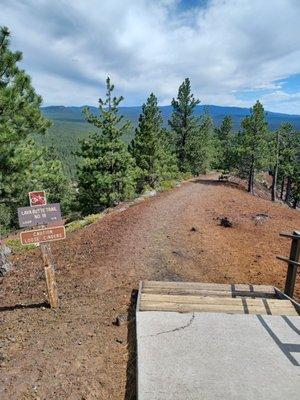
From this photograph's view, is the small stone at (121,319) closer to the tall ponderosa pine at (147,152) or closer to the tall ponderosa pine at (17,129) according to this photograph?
the tall ponderosa pine at (17,129)

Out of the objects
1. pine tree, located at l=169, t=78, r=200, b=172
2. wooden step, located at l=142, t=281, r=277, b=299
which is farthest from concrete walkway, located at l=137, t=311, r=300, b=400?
pine tree, located at l=169, t=78, r=200, b=172

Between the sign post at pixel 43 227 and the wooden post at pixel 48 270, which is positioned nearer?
the sign post at pixel 43 227

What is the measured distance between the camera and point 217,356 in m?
5.83

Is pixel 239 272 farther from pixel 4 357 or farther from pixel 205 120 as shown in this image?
pixel 205 120

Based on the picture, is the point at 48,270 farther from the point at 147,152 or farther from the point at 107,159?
the point at 147,152

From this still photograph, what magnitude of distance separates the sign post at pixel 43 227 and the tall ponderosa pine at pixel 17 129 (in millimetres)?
4638

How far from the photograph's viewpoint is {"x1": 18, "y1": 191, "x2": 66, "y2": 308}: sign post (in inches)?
309

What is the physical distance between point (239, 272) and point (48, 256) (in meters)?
5.96

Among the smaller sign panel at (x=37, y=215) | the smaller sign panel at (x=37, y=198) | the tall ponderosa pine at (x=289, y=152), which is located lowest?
the tall ponderosa pine at (x=289, y=152)

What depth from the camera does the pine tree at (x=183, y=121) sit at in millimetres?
41625

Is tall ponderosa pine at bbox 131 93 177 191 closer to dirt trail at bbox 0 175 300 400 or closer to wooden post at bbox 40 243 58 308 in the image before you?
dirt trail at bbox 0 175 300 400

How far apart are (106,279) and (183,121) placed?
119 ft

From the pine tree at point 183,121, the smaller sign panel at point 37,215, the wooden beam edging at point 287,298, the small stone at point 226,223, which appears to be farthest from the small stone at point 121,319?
the pine tree at point 183,121

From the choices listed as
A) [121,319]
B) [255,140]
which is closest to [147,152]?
[255,140]
